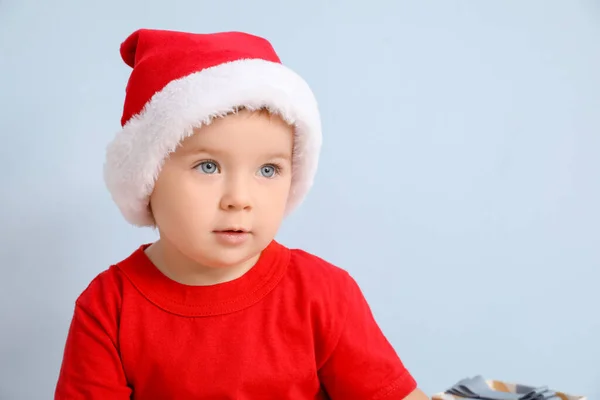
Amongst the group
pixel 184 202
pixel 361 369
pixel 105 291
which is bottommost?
pixel 361 369

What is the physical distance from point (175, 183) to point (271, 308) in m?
0.27

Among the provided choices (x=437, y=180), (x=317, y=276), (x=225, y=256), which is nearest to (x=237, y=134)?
(x=225, y=256)

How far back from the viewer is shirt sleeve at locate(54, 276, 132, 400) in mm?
1221

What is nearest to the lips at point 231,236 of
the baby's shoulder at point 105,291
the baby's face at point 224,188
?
the baby's face at point 224,188

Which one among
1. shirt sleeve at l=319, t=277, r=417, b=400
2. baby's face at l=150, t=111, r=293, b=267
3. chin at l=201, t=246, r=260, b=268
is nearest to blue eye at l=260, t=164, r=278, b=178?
baby's face at l=150, t=111, r=293, b=267

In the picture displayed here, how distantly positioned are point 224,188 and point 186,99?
14 centimetres

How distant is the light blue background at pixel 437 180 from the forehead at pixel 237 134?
2.12 ft

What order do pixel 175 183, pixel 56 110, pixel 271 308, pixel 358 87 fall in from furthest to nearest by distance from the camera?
1. pixel 358 87
2. pixel 56 110
3. pixel 271 308
4. pixel 175 183

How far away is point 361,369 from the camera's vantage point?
1290 millimetres

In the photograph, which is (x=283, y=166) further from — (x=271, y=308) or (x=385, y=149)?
(x=385, y=149)

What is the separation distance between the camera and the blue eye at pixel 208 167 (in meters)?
1.16

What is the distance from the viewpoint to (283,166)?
121cm

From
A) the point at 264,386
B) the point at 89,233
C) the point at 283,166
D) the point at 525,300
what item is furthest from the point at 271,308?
the point at 525,300

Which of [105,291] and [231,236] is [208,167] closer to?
[231,236]
